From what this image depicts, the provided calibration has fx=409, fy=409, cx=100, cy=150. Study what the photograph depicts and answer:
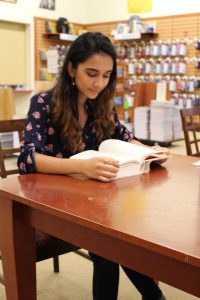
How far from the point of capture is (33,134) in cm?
154

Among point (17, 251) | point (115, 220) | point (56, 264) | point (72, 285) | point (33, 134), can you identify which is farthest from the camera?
point (56, 264)

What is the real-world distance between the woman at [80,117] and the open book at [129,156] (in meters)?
0.14

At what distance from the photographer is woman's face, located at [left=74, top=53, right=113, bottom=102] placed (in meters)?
1.55

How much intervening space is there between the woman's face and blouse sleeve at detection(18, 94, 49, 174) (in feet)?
0.57

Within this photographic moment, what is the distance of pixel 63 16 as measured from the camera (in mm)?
8281

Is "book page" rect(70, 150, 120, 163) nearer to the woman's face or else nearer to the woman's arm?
the woman's arm

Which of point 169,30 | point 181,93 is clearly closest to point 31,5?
point 169,30

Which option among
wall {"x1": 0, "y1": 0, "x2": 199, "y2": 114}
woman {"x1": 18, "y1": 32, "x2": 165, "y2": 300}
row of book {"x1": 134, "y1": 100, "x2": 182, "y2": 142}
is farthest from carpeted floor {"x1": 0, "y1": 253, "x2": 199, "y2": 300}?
wall {"x1": 0, "y1": 0, "x2": 199, "y2": 114}

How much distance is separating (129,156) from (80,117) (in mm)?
355

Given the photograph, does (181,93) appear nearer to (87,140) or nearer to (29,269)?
(87,140)

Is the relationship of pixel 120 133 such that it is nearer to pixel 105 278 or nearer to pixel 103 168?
pixel 103 168

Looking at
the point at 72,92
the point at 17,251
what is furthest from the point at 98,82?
the point at 17,251

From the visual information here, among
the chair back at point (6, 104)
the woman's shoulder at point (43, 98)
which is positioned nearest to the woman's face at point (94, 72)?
the woman's shoulder at point (43, 98)

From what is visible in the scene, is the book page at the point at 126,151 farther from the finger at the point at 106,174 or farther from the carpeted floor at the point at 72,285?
the carpeted floor at the point at 72,285
